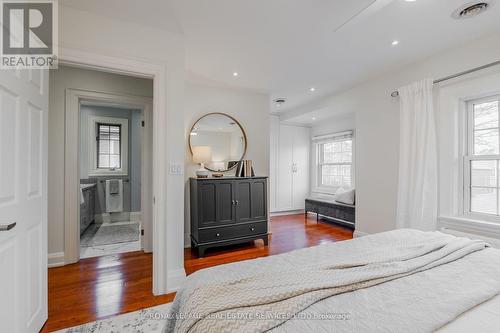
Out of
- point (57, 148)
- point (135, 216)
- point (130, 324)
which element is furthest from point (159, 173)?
point (135, 216)

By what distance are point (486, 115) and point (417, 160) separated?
77 centimetres

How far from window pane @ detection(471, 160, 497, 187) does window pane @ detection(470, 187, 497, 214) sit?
65 millimetres

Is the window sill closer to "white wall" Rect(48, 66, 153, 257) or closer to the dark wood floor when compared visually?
the dark wood floor

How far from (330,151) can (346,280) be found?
5017 mm

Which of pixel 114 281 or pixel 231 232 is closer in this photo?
pixel 114 281

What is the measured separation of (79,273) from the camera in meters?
2.62

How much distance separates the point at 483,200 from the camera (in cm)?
254

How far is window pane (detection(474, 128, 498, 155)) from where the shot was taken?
8.11 feet

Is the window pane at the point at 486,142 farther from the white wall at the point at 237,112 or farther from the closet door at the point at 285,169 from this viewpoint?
the closet door at the point at 285,169

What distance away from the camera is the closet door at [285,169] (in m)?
5.71

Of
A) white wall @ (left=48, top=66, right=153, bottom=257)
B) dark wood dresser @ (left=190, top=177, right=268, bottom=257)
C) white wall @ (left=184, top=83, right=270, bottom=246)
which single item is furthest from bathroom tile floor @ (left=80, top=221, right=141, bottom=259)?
dark wood dresser @ (left=190, top=177, right=268, bottom=257)

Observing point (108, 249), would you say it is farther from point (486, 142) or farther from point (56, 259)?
point (486, 142)

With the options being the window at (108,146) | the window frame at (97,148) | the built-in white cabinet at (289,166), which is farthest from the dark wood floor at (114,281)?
the window at (108,146)

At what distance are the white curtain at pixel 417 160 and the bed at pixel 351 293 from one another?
4.61ft
